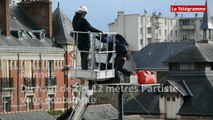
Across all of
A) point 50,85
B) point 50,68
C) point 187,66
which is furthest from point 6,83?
point 187,66

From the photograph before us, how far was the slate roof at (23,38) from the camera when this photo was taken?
63156 mm

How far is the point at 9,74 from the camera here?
204 ft

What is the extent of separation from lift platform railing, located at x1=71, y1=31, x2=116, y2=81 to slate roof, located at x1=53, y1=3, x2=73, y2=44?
54751 millimetres

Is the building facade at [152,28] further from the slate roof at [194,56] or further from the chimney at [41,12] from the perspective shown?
the slate roof at [194,56]

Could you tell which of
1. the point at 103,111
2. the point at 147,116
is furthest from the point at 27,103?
the point at 103,111

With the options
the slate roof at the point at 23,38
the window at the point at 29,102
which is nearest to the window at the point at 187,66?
the slate roof at the point at 23,38

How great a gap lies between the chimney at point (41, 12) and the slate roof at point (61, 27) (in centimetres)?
118

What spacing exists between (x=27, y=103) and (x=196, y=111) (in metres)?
20.8

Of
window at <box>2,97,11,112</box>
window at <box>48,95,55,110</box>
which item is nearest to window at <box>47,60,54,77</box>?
window at <box>48,95,55,110</box>

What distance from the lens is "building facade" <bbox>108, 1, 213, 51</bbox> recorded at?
146038mm

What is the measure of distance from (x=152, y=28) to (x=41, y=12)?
291ft

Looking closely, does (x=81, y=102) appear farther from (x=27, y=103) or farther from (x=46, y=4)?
(x=46, y=4)

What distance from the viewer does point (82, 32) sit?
15055 mm

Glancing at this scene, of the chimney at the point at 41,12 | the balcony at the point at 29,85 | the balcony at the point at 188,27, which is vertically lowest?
the balcony at the point at 29,85
